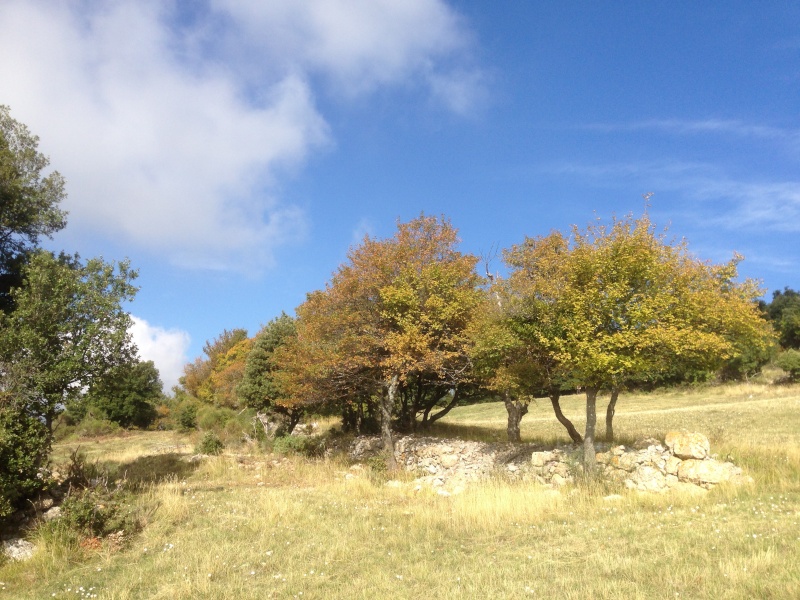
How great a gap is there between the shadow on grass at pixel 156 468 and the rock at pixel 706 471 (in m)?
15.7

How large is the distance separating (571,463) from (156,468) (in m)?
→ 15.9

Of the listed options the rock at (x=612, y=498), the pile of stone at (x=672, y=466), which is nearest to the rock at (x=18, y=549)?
the rock at (x=612, y=498)

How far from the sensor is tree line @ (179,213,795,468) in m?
13.8

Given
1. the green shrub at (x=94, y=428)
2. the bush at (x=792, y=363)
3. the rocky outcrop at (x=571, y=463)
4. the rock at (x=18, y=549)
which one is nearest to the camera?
the rock at (x=18, y=549)

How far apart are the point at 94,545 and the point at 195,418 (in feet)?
119

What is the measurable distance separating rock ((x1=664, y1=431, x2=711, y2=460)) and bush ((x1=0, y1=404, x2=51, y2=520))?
50.8 ft

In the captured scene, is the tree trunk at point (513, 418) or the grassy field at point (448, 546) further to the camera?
the tree trunk at point (513, 418)

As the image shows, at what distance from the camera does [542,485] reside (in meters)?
14.5

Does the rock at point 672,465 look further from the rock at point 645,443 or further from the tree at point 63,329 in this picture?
the tree at point 63,329

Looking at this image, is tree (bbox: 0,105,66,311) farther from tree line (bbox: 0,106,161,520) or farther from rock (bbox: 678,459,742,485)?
rock (bbox: 678,459,742,485)

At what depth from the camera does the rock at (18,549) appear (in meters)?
9.52

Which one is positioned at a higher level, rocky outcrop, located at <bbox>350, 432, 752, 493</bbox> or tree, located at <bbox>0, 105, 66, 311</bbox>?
tree, located at <bbox>0, 105, 66, 311</bbox>

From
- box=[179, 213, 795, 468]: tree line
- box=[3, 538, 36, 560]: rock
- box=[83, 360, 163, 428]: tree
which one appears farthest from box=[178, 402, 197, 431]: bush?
box=[3, 538, 36, 560]: rock

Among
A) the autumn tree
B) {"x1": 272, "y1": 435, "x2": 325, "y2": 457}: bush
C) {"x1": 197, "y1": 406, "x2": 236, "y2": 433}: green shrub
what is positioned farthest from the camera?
{"x1": 197, "y1": 406, "x2": 236, "y2": 433}: green shrub
